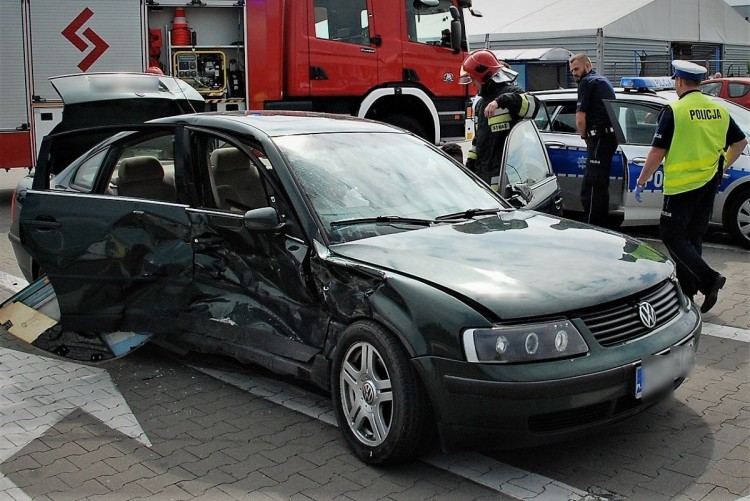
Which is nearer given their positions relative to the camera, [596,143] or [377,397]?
[377,397]

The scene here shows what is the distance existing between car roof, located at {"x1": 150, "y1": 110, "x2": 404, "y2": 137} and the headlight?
1.86 m

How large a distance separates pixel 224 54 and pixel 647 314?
961 cm

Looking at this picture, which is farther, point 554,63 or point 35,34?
point 554,63

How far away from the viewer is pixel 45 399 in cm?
486

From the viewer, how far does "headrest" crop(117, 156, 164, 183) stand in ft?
17.7

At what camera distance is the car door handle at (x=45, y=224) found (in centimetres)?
539

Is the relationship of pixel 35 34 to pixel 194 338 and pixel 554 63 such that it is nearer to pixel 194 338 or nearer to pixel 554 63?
pixel 194 338

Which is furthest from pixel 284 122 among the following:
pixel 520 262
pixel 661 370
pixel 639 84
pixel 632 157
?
pixel 639 84

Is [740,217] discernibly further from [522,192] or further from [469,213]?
[469,213]

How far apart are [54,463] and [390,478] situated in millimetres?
1539

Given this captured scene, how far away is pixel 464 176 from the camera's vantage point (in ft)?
17.1

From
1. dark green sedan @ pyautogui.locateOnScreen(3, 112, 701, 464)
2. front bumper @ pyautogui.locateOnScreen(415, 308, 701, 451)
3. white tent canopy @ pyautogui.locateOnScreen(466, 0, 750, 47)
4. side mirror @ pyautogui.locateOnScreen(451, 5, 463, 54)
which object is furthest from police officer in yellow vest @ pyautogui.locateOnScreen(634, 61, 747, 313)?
white tent canopy @ pyautogui.locateOnScreen(466, 0, 750, 47)

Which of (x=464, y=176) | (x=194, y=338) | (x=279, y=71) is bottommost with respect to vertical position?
(x=194, y=338)

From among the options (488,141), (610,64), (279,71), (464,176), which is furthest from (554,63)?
(464,176)
